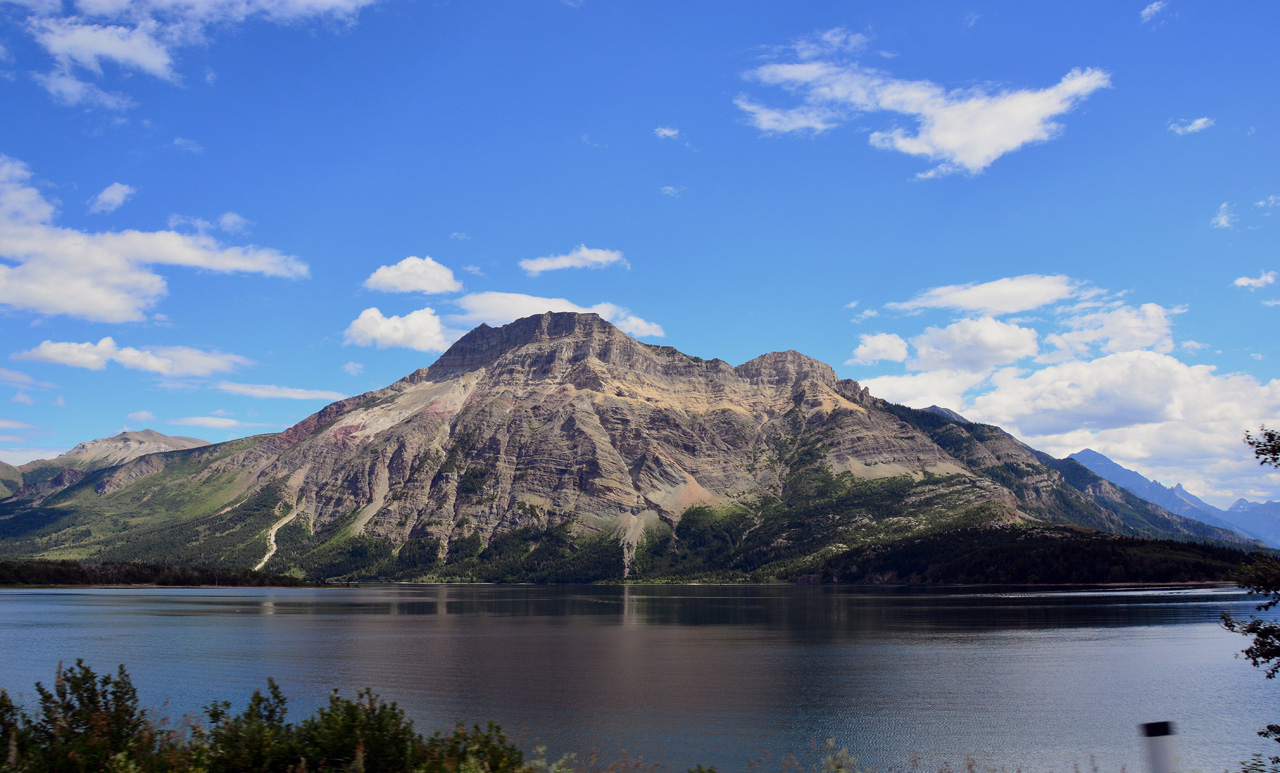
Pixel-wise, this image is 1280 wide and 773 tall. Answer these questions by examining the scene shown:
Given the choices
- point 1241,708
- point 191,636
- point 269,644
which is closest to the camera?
point 1241,708

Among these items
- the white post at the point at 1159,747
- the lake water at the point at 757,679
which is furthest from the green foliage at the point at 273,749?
the lake water at the point at 757,679

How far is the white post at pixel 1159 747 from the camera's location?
11930mm

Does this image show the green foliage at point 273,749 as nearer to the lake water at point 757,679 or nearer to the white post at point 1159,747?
the white post at point 1159,747

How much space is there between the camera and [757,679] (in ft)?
275

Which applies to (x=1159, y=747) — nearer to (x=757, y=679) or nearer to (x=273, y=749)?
(x=273, y=749)

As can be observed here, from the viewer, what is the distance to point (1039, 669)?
296 feet

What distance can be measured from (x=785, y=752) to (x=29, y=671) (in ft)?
271

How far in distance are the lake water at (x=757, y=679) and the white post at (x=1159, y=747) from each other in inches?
1124

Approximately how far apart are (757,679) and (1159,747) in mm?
→ 76442

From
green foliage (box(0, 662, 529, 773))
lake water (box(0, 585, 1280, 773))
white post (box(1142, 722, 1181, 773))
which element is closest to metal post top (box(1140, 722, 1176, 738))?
white post (box(1142, 722, 1181, 773))

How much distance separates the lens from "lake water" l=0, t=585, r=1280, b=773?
56.2 m

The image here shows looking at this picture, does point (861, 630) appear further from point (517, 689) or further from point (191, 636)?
point (191, 636)

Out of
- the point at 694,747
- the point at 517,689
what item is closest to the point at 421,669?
the point at 517,689

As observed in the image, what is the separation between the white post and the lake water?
93.6ft
